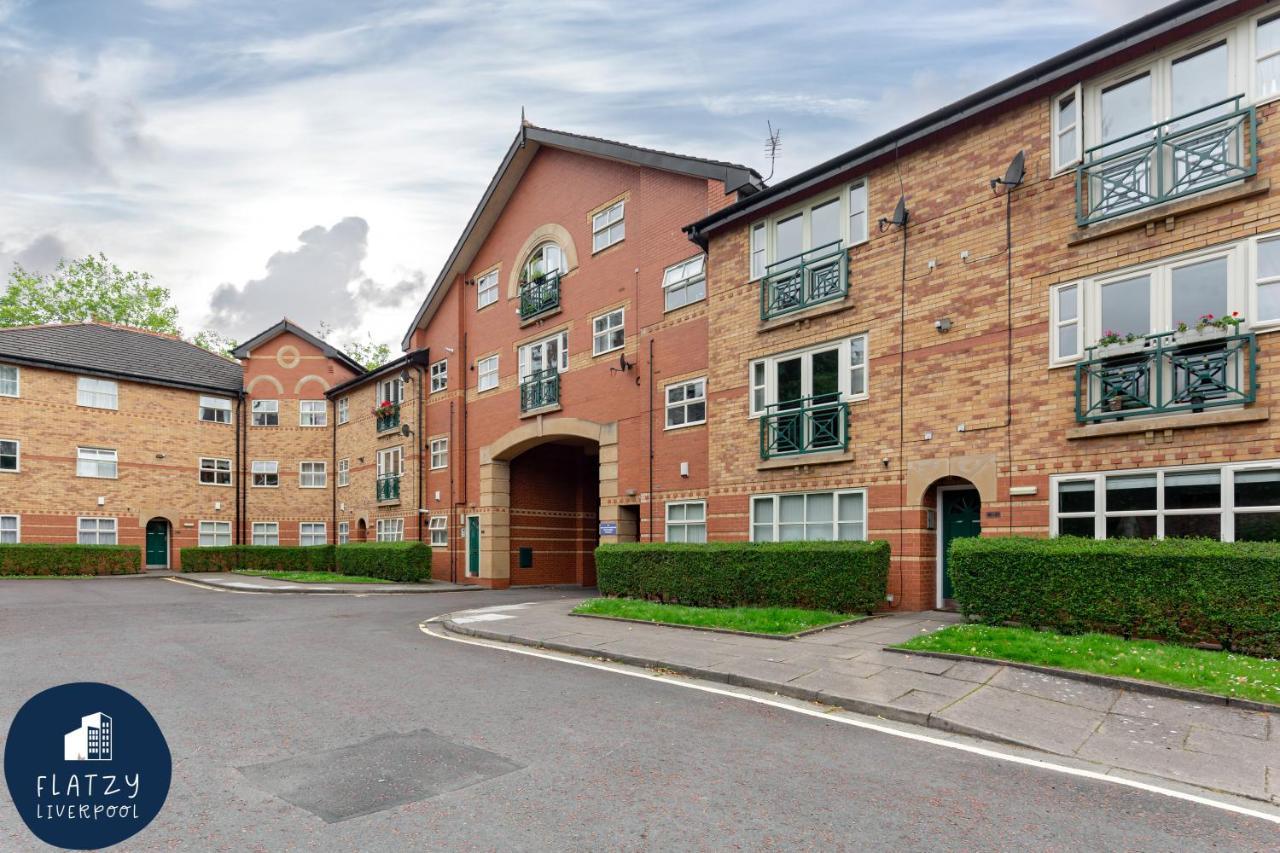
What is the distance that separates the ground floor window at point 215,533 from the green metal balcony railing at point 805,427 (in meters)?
27.7

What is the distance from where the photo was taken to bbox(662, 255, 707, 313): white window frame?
728 inches

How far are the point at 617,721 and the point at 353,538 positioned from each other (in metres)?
29.6

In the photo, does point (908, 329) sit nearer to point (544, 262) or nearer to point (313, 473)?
point (544, 262)

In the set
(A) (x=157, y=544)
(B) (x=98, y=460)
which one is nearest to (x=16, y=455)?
(B) (x=98, y=460)

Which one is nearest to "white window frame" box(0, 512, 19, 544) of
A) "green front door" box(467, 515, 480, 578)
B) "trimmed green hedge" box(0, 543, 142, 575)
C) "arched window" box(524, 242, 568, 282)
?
"trimmed green hedge" box(0, 543, 142, 575)

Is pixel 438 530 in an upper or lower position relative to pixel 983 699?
lower

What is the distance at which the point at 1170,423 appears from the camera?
34.9 feet

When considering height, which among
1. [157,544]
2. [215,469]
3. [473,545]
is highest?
[215,469]

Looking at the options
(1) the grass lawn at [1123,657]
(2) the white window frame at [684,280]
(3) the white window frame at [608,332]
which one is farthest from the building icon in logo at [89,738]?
(3) the white window frame at [608,332]

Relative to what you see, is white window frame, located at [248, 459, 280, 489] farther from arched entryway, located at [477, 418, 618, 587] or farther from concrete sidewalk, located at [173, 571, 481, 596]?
arched entryway, located at [477, 418, 618, 587]

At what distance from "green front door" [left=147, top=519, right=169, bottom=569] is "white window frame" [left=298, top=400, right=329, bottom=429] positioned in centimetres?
696

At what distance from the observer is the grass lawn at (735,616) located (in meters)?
11.4

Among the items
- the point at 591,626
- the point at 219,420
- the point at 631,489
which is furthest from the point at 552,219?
the point at 219,420

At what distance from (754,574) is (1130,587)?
6.20 m
